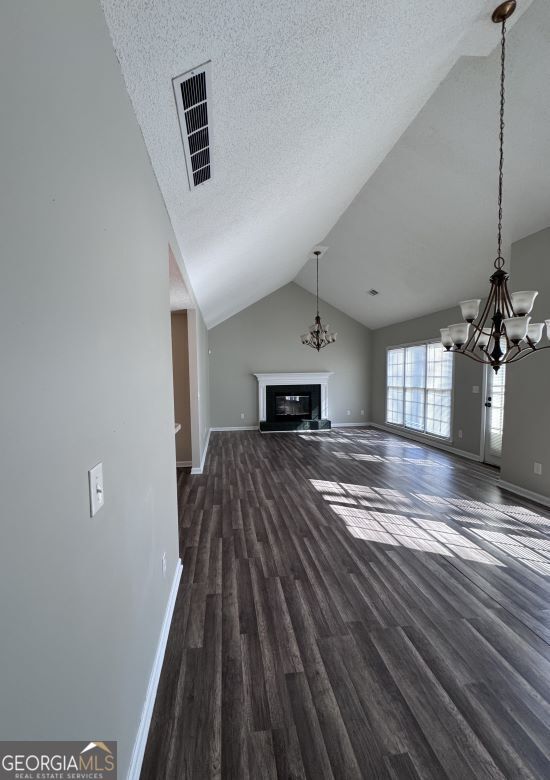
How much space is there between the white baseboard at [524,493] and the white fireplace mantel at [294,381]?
14.8 ft

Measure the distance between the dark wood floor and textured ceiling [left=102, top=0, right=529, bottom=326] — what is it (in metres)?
2.47

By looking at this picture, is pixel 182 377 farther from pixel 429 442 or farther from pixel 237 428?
pixel 429 442

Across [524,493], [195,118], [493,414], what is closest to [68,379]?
[195,118]

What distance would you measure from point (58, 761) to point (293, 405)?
771 centimetres

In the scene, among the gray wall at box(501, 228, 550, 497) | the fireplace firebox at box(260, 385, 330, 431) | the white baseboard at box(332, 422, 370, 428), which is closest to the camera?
the gray wall at box(501, 228, 550, 497)

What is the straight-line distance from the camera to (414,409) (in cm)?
720

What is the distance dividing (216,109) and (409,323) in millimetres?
6634

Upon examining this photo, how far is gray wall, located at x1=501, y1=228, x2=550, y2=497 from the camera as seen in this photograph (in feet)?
11.8

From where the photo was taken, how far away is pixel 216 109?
1.40m

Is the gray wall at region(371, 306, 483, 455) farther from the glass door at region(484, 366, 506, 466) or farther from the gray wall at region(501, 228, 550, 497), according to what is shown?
the gray wall at region(501, 228, 550, 497)

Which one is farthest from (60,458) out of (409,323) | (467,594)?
(409,323)

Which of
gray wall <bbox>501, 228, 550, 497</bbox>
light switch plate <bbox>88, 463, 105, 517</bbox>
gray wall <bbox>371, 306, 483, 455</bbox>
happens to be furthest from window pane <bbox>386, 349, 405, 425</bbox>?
light switch plate <bbox>88, 463, 105, 517</bbox>

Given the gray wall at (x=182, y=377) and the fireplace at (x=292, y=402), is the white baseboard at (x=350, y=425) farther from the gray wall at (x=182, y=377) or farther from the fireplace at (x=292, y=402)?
the gray wall at (x=182, y=377)

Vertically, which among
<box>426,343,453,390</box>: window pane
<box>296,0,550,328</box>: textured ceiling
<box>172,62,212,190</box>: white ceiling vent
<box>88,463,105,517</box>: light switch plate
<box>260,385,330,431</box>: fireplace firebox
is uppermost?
<box>296,0,550,328</box>: textured ceiling
